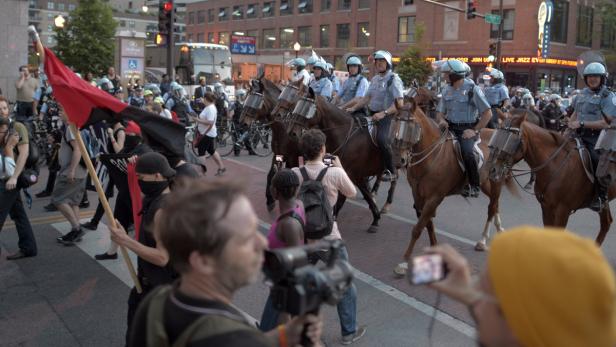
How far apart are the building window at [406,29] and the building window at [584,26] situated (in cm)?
1340

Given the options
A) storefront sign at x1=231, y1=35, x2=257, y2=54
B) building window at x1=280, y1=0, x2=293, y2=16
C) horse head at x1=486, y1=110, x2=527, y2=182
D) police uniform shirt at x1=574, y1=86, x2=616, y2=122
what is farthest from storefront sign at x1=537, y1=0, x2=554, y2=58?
horse head at x1=486, y1=110, x2=527, y2=182

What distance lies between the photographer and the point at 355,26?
57562mm

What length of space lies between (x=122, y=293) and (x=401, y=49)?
4866cm

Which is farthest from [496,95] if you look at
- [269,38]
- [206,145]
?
[269,38]

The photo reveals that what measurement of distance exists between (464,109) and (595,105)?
170 cm

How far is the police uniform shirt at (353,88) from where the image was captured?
430 inches

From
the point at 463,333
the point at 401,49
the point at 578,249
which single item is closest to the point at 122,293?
the point at 463,333

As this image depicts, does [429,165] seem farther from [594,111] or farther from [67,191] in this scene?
[67,191]

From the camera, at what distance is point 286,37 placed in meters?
65.8

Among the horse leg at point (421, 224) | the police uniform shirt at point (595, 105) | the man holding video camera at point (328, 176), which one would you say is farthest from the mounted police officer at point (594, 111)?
the man holding video camera at point (328, 176)

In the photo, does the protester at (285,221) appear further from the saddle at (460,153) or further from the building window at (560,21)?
the building window at (560,21)

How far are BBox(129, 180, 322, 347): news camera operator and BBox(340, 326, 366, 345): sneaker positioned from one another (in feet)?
11.4

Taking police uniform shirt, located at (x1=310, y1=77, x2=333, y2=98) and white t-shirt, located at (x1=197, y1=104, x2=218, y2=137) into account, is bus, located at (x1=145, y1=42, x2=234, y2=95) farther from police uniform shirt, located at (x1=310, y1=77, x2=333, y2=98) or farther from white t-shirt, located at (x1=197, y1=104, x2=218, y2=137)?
Result: police uniform shirt, located at (x1=310, y1=77, x2=333, y2=98)

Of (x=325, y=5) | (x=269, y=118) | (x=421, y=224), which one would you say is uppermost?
(x=325, y=5)
